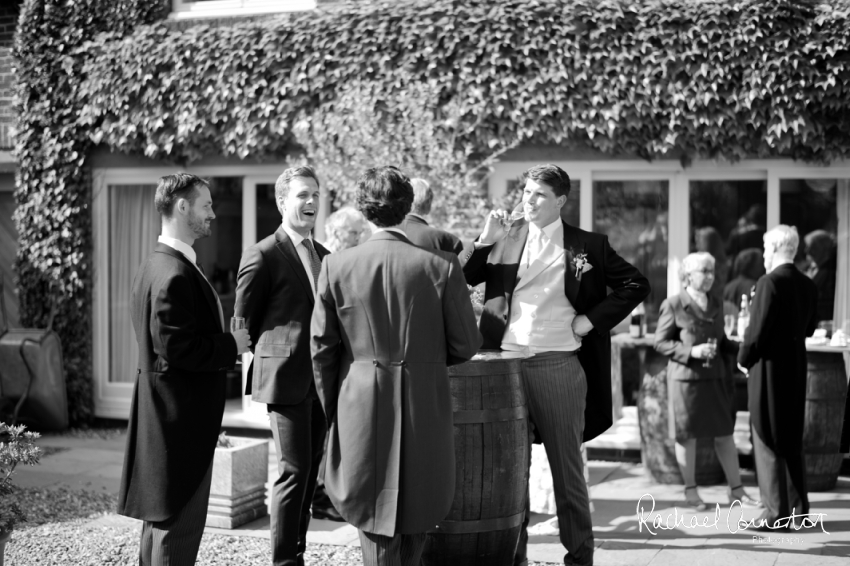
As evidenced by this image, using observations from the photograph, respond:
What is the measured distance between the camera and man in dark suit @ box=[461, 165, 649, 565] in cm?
439

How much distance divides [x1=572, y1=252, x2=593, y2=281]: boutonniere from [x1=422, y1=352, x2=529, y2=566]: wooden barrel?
0.64 m

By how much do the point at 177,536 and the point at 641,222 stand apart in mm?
5651

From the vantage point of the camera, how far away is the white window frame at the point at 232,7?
9.14m

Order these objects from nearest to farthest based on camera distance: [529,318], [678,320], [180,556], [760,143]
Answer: [180,556], [529,318], [678,320], [760,143]

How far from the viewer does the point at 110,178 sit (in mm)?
9664

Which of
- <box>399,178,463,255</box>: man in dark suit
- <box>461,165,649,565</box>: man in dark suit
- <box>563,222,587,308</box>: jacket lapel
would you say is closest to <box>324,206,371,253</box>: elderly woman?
<box>399,178,463,255</box>: man in dark suit

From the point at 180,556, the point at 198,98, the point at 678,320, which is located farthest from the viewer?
the point at 198,98

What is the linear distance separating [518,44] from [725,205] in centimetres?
228


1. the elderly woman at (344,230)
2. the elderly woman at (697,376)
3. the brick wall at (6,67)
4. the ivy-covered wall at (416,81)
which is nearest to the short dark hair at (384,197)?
the elderly woman at (344,230)

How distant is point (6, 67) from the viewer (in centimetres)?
1021

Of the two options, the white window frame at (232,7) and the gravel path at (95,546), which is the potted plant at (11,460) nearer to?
the gravel path at (95,546)

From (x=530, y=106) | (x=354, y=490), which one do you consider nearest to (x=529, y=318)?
(x=354, y=490)

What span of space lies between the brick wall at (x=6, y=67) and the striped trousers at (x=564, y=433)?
778 centimetres

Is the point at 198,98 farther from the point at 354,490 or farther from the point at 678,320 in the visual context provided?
the point at 354,490
